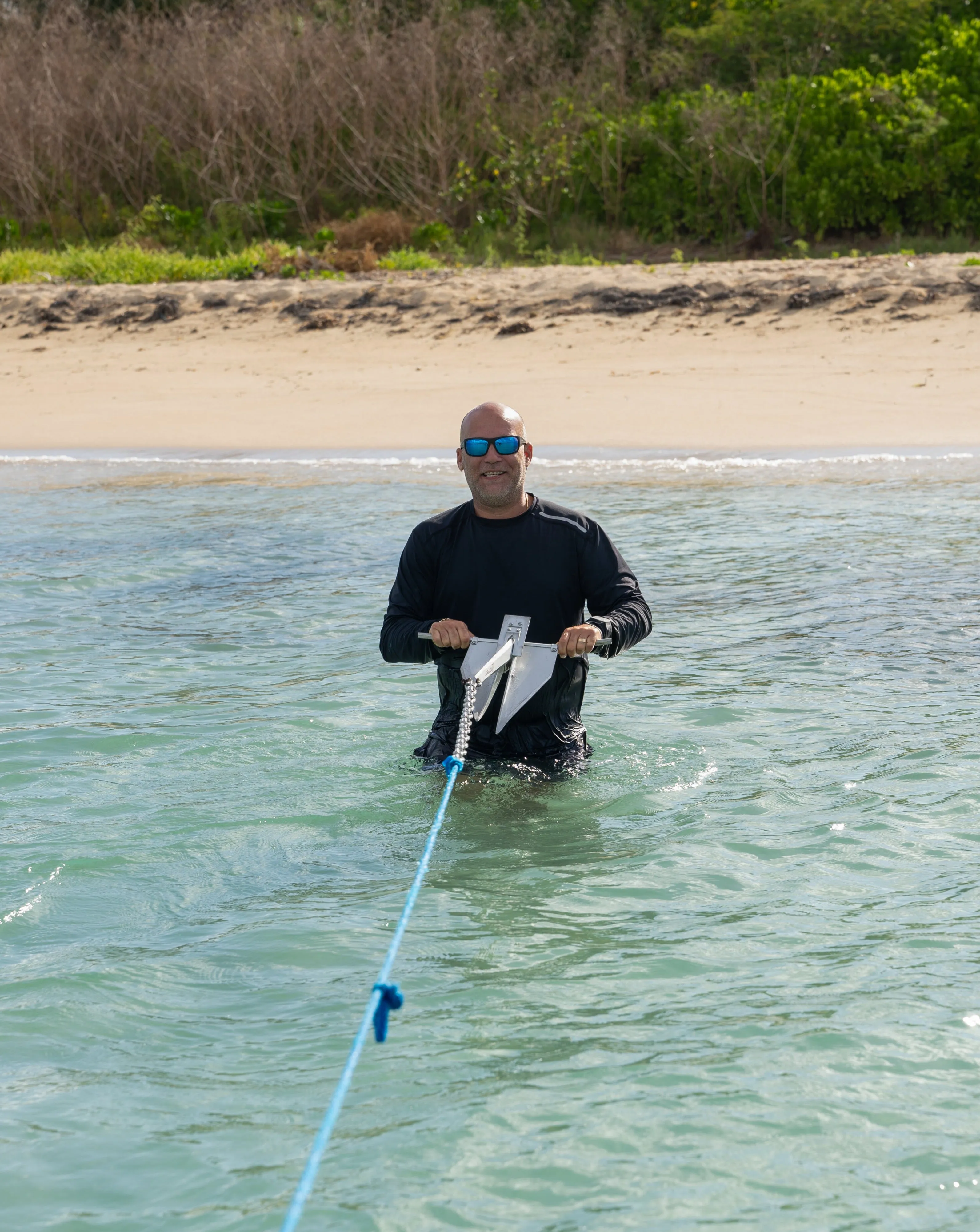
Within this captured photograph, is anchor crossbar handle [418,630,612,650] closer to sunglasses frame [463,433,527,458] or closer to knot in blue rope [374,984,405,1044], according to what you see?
sunglasses frame [463,433,527,458]

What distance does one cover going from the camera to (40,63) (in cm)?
2211

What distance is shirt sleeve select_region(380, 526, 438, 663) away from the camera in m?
4.82

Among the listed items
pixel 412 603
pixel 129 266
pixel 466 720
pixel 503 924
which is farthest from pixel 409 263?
pixel 503 924

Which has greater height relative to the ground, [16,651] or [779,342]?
[779,342]

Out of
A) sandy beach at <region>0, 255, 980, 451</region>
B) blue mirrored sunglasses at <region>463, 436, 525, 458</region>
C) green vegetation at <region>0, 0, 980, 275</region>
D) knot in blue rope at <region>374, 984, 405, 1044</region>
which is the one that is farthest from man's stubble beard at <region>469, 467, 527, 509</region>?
green vegetation at <region>0, 0, 980, 275</region>

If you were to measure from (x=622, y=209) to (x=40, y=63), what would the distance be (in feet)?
30.1

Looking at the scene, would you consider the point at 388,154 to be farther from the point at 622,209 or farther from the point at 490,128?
the point at 622,209

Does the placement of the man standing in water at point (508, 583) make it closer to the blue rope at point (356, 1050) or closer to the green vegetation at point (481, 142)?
the blue rope at point (356, 1050)

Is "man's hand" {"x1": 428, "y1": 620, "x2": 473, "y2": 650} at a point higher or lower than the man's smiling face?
lower

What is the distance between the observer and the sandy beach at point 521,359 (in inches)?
539

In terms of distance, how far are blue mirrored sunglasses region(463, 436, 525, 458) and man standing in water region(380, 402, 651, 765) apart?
0.04 m

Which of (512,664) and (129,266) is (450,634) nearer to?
(512,664)

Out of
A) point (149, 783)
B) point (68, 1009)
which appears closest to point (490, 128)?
point (149, 783)

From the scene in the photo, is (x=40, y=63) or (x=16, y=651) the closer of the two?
(x=16, y=651)
